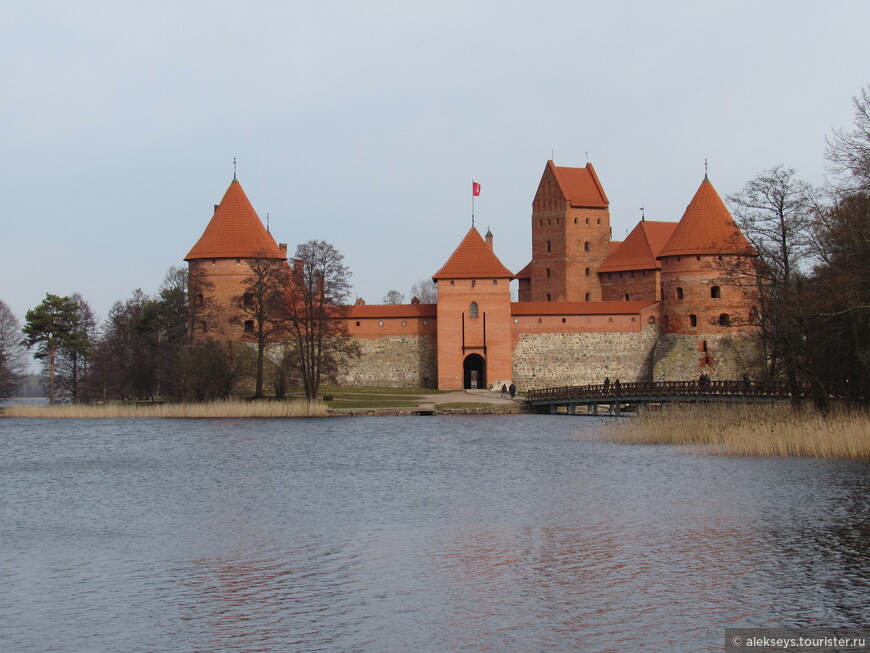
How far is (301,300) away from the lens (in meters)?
37.6

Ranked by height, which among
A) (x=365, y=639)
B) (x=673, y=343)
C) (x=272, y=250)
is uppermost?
(x=272, y=250)

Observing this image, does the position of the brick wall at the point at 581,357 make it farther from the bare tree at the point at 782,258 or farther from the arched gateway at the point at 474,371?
the bare tree at the point at 782,258

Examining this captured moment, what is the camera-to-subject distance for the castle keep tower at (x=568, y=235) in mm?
50438

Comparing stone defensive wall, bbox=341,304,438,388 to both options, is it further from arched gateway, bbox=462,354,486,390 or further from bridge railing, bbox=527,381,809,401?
bridge railing, bbox=527,381,809,401

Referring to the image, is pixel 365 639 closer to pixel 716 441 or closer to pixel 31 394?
pixel 716 441

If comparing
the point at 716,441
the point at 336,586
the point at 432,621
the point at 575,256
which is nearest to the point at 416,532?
the point at 336,586

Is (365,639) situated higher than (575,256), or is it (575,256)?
(575,256)

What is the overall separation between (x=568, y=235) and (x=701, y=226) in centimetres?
910

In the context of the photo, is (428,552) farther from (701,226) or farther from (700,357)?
(701,226)

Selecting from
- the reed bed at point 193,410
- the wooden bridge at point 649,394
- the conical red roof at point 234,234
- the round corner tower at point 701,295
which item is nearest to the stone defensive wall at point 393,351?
the conical red roof at point 234,234

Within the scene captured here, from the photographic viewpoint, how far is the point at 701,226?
42.5 m

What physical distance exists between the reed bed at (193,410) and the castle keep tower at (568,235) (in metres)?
18.6

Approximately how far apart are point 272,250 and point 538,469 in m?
25.2

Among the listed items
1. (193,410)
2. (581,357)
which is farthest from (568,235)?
(193,410)
